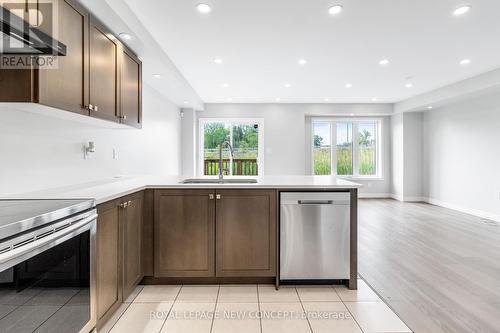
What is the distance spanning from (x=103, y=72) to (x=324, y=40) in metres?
2.57

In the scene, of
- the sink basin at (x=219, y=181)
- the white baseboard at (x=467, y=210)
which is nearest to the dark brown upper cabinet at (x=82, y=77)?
the sink basin at (x=219, y=181)

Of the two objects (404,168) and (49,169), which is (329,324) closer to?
(49,169)

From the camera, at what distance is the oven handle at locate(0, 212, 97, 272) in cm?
109

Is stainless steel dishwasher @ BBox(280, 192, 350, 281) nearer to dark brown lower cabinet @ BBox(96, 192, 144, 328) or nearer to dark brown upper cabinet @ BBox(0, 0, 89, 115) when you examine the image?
dark brown lower cabinet @ BBox(96, 192, 144, 328)

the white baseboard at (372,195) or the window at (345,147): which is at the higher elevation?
the window at (345,147)

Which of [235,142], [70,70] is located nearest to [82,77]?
[70,70]

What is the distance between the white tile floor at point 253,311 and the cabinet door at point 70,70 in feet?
4.99

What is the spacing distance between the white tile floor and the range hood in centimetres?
176

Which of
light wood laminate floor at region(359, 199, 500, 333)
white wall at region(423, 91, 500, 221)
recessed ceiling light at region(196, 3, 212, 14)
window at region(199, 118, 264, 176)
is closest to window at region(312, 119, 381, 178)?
white wall at region(423, 91, 500, 221)

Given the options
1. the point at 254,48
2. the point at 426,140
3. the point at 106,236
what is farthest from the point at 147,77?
the point at 426,140

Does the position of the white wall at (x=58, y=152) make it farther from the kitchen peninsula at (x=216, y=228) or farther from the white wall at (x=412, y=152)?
the white wall at (x=412, y=152)

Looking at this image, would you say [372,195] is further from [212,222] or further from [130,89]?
[130,89]

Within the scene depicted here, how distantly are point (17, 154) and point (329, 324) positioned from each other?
2.40 meters

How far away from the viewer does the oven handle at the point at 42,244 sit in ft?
3.58
